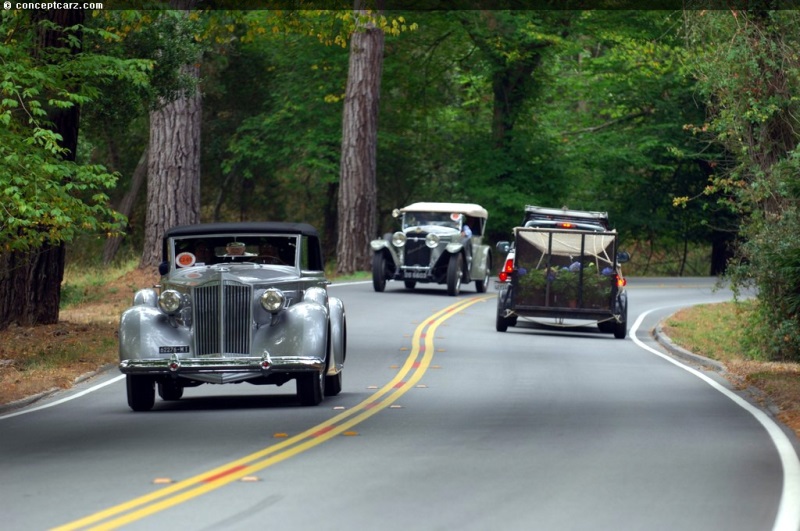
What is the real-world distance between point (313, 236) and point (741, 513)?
28.1 ft

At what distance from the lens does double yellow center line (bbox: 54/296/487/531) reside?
29.5ft

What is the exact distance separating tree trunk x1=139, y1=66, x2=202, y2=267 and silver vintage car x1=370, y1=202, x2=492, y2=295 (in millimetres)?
4709

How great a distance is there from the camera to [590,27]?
49.7m

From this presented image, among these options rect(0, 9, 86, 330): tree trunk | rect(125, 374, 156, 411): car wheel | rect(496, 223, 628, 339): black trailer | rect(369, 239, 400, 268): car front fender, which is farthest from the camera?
rect(369, 239, 400, 268): car front fender

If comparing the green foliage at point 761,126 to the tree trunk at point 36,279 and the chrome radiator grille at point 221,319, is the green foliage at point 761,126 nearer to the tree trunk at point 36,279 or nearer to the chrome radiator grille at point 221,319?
the chrome radiator grille at point 221,319

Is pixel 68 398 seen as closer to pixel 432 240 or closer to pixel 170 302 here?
pixel 170 302

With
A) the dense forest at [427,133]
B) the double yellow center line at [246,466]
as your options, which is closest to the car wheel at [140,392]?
the double yellow center line at [246,466]

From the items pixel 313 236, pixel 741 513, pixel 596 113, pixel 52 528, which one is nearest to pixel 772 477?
pixel 741 513

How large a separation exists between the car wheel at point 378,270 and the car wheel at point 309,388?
19.3 m

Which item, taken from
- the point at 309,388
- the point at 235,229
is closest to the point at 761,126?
the point at 235,229

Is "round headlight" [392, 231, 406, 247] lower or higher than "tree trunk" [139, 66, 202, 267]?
lower

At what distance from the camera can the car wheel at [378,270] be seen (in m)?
35.0

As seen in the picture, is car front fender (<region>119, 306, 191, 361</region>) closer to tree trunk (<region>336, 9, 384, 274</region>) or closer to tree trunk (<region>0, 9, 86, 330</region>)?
tree trunk (<region>0, 9, 86, 330</region>)

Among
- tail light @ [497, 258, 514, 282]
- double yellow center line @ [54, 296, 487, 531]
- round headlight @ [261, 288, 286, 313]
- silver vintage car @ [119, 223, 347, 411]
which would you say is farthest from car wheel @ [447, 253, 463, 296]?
round headlight @ [261, 288, 286, 313]
